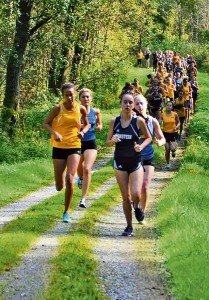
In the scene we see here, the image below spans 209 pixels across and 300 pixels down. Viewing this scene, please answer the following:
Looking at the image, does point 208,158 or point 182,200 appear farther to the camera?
point 208,158

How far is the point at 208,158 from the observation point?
75.4 feet

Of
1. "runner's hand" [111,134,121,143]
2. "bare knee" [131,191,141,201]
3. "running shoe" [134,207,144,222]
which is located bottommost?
"running shoe" [134,207,144,222]

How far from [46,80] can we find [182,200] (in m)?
24.9

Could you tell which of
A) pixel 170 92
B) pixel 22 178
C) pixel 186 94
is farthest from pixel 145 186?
pixel 170 92

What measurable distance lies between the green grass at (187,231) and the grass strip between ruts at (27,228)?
1.86 meters

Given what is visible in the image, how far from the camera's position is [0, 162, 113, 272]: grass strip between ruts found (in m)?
8.72

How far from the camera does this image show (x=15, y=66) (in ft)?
78.0

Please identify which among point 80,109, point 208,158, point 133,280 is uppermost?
point 80,109

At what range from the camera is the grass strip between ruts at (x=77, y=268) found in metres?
6.89

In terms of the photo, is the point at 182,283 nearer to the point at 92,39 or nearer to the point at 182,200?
the point at 182,200

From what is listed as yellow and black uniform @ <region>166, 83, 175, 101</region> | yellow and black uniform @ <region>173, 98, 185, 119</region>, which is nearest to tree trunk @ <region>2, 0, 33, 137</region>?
yellow and black uniform @ <region>173, 98, 185, 119</region>

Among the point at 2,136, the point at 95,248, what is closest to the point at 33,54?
the point at 2,136

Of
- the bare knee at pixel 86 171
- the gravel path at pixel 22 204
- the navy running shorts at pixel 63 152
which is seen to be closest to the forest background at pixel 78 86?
the gravel path at pixel 22 204

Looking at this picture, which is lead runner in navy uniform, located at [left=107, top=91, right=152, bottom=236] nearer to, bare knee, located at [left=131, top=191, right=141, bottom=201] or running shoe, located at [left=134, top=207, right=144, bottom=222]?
bare knee, located at [left=131, top=191, right=141, bottom=201]
